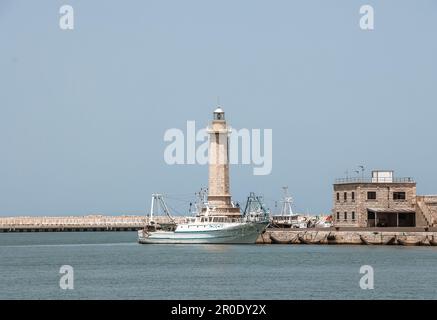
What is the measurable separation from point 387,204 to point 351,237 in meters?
4.95

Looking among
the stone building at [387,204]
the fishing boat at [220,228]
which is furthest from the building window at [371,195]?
the fishing boat at [220,228]

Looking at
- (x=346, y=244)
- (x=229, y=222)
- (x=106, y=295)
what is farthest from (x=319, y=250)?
(x=106, y=295)

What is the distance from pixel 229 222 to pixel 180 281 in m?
40.0

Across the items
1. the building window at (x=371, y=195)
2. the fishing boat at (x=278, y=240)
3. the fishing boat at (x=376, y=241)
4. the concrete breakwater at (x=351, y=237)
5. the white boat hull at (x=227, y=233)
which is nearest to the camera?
the concrete breakwater at (x=351, y=237)

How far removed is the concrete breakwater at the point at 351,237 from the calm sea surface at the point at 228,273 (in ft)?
6.17

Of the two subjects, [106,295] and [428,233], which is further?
[428,233]

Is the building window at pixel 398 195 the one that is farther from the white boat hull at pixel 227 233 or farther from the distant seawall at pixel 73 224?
the distant seawall at pixel 73 224

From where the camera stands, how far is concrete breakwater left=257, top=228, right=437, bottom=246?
8569 cm

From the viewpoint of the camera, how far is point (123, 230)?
185375 mm

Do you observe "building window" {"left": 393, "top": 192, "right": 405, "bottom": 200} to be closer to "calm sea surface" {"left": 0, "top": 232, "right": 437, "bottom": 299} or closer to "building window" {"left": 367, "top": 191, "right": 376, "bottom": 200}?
"building window" {"left": 367, "top": 191, "right": 376, "bottom": 200}

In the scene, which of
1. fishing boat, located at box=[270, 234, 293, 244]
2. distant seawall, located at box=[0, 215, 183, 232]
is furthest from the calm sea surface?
distant seawall, located at box=[0, 215, 183, 232]

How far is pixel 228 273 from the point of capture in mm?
63469

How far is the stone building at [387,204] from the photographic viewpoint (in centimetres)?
9169
